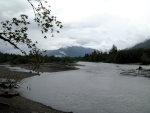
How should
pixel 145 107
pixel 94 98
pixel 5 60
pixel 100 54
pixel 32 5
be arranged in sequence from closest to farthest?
pixel 32 5, pixel 145 107, pixel 94 98, pixel 5 60, pixel 100 54

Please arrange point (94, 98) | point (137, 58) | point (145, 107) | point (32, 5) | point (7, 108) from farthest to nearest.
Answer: point (137, 58) → point (94, 98) → point (145, 107) → point (7, 108) → point (32, 5)

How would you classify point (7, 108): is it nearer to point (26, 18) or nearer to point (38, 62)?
point (38, 62)

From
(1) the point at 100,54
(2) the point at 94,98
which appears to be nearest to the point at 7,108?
(2) the point at 94,98

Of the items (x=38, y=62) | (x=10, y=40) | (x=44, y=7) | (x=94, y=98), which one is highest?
(x=44, y=7)

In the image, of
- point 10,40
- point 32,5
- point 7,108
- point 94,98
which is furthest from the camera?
point 94,98

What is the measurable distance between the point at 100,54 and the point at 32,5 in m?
187

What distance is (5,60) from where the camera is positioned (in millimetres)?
157250

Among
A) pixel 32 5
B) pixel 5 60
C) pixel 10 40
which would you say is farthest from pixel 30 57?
pixel 5 60

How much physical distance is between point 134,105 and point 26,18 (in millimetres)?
16341

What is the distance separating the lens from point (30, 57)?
1003 cm

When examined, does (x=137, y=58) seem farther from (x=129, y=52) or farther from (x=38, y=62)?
(x=38, y=62)

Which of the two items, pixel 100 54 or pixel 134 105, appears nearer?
pixel 134 105

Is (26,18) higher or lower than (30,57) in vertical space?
higher

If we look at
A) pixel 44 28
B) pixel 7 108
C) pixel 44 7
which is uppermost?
pixel 44 7
